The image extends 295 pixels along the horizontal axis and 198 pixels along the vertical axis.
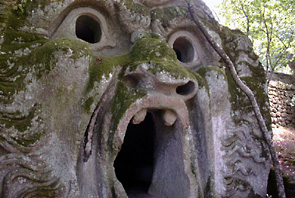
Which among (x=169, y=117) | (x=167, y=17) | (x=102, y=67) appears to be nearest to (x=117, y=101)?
(x=102, y=67)

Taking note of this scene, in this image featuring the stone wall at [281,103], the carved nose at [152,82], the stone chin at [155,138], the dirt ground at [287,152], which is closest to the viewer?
the stone chin at [155,138]

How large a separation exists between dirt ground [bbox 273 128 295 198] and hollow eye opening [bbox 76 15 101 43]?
4.36m

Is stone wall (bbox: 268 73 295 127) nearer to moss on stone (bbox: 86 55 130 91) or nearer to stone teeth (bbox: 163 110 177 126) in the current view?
stone teeth (bbox: 163 110 177 126)

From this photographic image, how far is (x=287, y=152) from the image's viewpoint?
7.18 m

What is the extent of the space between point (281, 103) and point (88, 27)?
8748 millimetres

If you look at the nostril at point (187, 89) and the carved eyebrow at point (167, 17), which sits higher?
the carved eyebrow at point (167, 17)

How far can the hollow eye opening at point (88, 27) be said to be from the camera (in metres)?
3.71

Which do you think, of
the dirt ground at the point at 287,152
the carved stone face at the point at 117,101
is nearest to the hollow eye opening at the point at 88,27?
the carved stone face at the point at 117,101

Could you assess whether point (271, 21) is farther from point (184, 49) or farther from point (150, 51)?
point (150, 51)

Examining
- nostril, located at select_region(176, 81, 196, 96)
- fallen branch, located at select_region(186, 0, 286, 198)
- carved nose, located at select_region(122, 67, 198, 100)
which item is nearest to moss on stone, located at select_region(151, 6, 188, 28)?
fallen branch, located at select_region(186, 0, 286, 198)

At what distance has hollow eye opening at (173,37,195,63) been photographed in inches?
175

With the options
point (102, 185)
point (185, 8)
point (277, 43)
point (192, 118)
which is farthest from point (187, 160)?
point (277, 43)

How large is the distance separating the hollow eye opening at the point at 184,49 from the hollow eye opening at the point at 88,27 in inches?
55.8

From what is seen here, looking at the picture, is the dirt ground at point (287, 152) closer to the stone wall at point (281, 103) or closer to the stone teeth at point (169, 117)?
the stone wall at point (281, 103)
